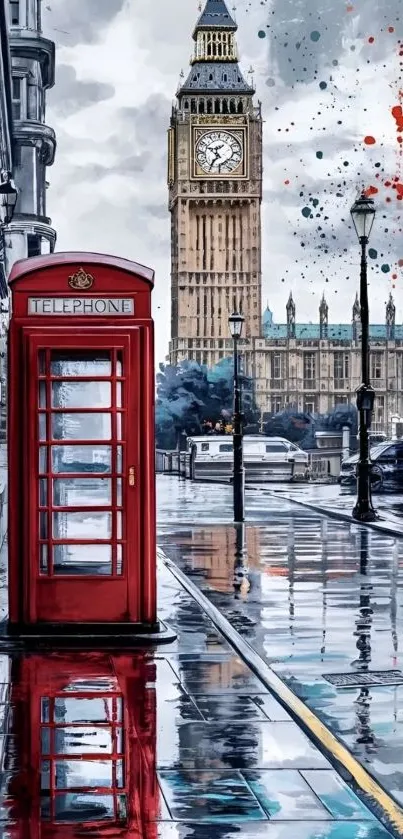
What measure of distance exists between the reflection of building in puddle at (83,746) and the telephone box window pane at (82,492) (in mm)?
1020

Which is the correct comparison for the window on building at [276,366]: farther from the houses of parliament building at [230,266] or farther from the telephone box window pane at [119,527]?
the telephone box window pane at [119,527]

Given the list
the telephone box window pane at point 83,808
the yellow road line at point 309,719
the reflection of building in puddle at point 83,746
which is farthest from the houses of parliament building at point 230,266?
the telephone box window pane at point 83,808

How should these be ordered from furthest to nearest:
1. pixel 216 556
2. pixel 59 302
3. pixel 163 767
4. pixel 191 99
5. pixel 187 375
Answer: pixel 191 99, pixel 187 375, pixel 216 556, pixel 59 302, pixel 163 767

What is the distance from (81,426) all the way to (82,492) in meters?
0.43

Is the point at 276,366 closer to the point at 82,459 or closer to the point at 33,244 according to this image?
the point at 33,244

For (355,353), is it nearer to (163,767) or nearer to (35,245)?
(35,245)

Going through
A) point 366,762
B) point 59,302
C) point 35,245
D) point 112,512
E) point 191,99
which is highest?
point 191,99

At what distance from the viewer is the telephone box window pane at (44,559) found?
1017cm

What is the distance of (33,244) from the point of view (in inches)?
1683

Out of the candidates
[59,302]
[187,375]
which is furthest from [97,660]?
[187,375]

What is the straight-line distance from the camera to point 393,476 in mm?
41844

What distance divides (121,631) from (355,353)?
130 meters

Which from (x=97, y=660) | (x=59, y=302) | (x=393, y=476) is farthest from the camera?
(x=393, y=476)

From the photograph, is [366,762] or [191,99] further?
[191,99]
